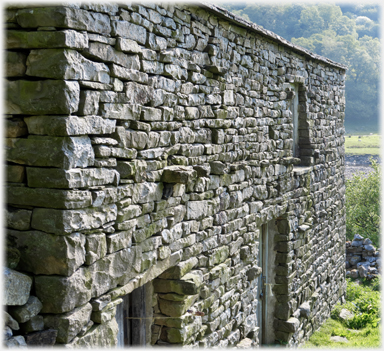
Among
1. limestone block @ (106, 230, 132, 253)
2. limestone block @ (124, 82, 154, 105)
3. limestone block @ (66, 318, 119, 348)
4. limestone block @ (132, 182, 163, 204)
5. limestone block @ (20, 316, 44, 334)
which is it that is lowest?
limestone block @ (66, 318, 119, 348)

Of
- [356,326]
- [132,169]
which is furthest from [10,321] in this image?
[356,326]

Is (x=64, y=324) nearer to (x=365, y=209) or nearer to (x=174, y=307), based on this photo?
(x=174, y=307)

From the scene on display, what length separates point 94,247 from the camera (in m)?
3.13

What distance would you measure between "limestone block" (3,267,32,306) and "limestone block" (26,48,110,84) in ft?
4.00

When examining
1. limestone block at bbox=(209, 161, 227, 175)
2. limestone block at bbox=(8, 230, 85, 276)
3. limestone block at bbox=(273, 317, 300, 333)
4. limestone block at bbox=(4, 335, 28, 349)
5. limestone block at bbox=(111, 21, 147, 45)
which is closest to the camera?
limestone block at bbox=(4, 335, 28, 349)

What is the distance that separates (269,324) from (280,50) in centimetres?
420

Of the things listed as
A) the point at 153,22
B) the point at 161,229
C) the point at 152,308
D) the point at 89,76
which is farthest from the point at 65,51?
the point at 152,308

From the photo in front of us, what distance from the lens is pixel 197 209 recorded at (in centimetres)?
458

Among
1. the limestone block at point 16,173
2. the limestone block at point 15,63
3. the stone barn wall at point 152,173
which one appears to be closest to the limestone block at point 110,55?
the stone barn wall at point 152,173

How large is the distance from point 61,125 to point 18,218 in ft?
2.20

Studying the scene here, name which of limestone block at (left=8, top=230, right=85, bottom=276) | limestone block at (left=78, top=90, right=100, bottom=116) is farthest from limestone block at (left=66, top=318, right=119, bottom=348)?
limestone block at (left=78, top=90, right=100, bottom=116)

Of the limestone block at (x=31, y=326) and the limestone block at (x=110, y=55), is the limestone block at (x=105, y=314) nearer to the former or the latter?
the limestone block at (x=31, y=326)

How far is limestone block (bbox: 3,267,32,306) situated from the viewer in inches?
106

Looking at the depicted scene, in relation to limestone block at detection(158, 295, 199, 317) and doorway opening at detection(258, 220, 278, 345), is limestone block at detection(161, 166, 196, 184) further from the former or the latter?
doorway opening at detection(258, 220, 278, 345)
